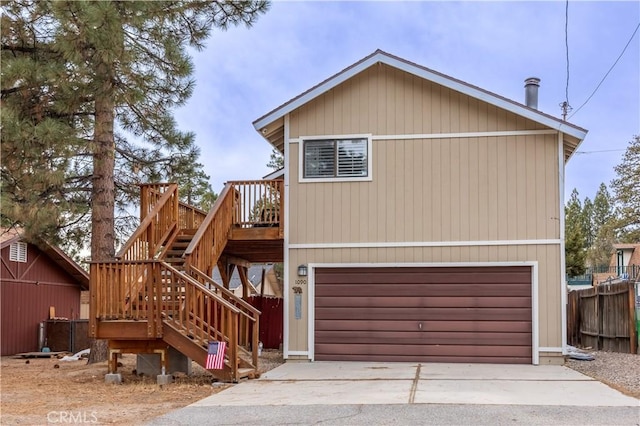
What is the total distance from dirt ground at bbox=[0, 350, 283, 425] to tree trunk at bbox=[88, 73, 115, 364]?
201 cm

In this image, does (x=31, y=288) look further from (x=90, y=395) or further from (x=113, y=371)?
(x=90, y=395)

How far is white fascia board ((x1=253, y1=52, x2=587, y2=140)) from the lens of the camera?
1208 centimetres

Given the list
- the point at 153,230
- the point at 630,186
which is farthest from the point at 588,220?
the point at 153,230

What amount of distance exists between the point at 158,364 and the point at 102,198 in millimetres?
4177

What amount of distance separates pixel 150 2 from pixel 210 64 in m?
3.78

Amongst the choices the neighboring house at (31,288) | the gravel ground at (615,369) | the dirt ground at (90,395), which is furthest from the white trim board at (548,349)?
the neighboring house at (31,288)

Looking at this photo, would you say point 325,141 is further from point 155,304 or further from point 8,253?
point 8,253

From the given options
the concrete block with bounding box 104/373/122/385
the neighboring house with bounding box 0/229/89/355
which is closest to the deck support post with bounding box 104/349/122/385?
the concrete block with bounding box 104/373/122/385

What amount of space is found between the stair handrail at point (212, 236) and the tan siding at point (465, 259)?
4.63 ft

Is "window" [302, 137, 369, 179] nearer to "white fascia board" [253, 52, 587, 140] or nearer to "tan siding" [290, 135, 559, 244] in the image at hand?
"tan siding" [290, 135, 559, 244]

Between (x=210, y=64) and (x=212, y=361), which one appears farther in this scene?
(x=210, y=64)

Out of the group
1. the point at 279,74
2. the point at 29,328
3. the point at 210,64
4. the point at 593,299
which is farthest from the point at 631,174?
the point at 29,328

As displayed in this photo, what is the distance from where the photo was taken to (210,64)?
A: 51.8 feet

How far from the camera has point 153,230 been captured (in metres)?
12.6
